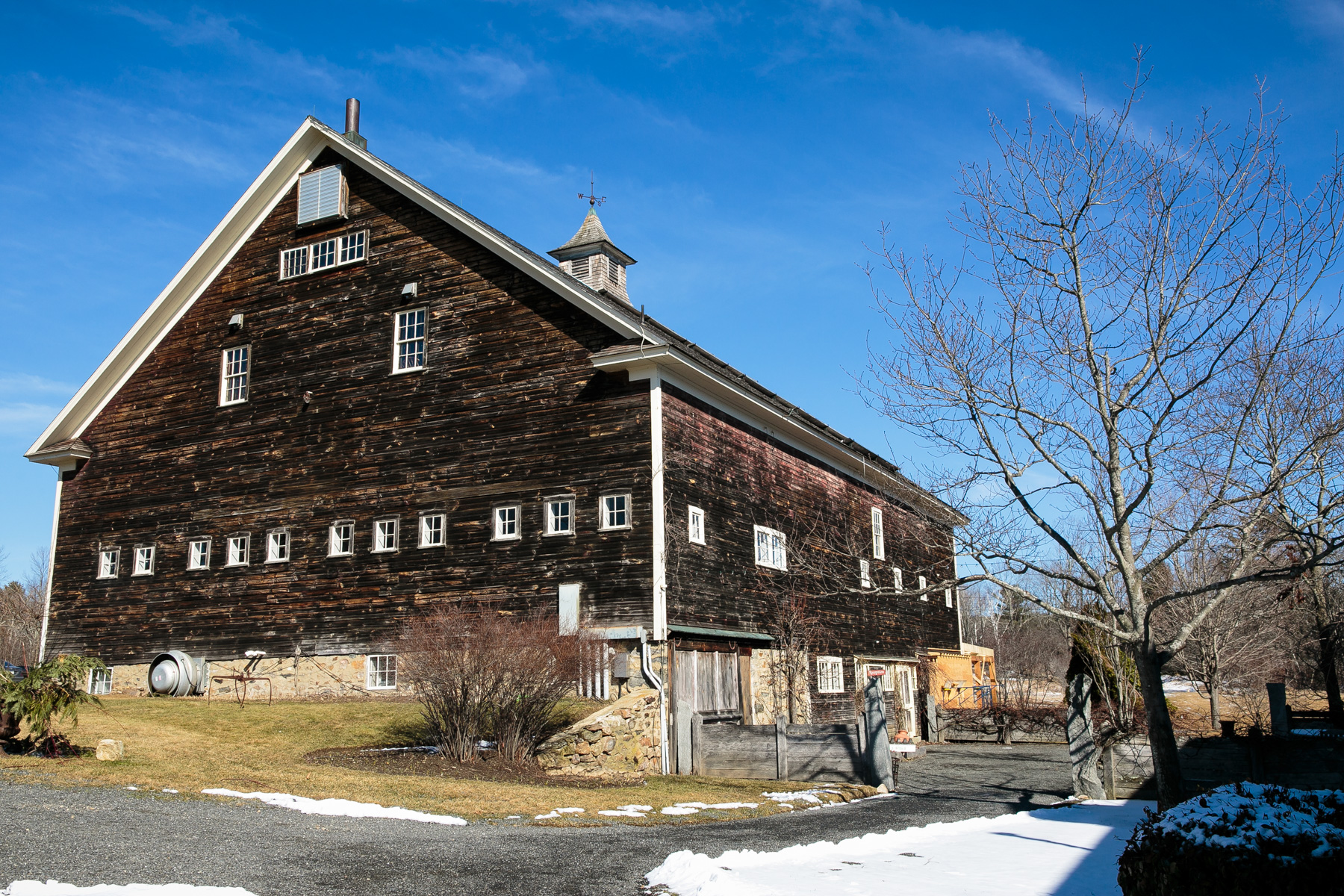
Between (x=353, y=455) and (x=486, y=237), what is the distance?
5.87 m

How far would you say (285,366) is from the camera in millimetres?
25797

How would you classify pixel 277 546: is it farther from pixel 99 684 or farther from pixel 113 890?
pixel 113 890

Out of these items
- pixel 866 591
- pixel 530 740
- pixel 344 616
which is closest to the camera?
pixel 866 591

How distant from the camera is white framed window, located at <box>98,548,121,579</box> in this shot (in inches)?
1069

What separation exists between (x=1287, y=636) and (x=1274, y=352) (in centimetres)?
2925

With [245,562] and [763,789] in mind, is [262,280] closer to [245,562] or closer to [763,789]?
[245,562]

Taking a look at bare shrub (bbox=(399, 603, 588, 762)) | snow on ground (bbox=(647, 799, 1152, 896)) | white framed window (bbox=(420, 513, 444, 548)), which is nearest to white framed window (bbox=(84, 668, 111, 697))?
white framed window (bbox=(420, 513, 444, 548))

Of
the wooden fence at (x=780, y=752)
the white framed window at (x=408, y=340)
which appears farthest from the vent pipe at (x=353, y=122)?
the wooden fence at (x=780, y=752)

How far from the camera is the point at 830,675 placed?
2728 cm

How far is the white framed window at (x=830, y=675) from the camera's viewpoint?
87.3ft

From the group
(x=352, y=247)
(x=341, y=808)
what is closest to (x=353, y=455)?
(x=352, y=247)

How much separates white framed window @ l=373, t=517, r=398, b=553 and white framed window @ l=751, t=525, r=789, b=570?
824 cm

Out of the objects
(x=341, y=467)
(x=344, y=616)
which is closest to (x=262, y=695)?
(x=344, y=616)

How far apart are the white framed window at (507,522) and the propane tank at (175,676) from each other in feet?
27.6
